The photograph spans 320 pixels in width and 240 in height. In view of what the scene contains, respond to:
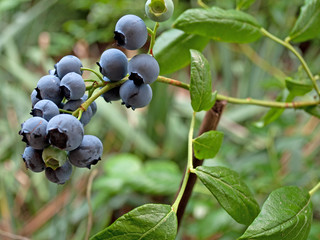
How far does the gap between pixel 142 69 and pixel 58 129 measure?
0.30 feet

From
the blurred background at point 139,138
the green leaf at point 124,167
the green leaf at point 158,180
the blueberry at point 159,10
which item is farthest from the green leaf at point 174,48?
the green leaf at point 124,167

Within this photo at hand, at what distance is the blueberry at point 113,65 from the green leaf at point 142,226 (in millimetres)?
126

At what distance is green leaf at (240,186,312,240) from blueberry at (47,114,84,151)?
171mm

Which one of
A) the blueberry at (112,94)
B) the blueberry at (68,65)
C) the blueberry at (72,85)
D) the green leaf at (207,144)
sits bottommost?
the green leaf at (207,144)

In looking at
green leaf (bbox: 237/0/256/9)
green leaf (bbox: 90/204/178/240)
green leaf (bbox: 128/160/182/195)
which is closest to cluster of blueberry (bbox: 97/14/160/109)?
green leaf (bbox: 90/204/178/240)

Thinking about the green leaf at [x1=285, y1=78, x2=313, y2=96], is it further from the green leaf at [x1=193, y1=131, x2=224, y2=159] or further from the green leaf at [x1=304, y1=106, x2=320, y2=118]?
the green leaf at [x1=193, y1=131, x2=224, y2=159]

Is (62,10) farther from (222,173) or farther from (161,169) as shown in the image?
(222,173)

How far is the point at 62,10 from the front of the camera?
8.18 feet

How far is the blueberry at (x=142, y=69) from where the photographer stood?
0.30m

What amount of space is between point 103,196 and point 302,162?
2.37 ft

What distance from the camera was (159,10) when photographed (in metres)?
0.32

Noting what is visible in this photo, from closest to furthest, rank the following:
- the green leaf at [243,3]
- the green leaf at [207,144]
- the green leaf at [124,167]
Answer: the green leaf at [207,144] → the green leaf at [243,3] → the green leaf at [124,167]

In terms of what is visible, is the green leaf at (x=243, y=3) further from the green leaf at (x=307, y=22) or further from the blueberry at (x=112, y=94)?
the blueberry at (x=112, y=94)

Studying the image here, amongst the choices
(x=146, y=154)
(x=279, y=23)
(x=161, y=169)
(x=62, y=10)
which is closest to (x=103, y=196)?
(x=161, y=169)
